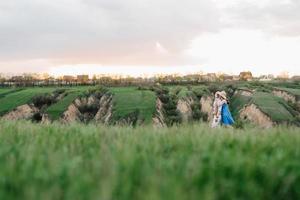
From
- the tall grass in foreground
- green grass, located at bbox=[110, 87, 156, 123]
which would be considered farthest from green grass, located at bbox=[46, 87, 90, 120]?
the tall grass in foreground

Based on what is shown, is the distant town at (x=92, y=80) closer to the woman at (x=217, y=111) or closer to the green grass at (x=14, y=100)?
the green grass at (x=14, y=100)

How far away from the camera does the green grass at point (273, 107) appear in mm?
87081

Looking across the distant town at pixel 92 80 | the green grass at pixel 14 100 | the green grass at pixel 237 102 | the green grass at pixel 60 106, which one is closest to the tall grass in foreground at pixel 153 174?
the green grass at pixel 237 102

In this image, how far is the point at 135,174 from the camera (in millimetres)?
4223

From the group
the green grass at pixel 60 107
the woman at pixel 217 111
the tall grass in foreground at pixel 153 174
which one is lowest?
the green grass at pixel 60 107

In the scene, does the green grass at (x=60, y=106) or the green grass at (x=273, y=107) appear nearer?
the green grass at (x=273, y=107)

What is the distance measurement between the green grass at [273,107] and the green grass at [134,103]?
22.8 m

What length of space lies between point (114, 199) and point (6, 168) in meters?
1.20

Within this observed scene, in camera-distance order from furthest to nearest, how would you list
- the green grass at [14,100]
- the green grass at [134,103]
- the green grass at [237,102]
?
the green grass at [14,100] < the green grass at [237,102] < the green grass at [134,103]

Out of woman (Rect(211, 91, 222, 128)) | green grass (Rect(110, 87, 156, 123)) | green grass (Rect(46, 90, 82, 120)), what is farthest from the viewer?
green grass (Rect(46, 90, 82, 120))

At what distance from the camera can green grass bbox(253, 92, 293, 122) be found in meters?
87.1

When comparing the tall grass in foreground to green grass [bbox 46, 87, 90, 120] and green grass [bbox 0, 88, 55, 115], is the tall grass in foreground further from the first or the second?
green grass [bbox 0, 88, 55, 115]

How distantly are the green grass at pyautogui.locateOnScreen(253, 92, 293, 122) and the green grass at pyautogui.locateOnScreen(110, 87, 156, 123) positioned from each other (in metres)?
22.8

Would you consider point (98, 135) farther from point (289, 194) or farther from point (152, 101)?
point (152, 101)
